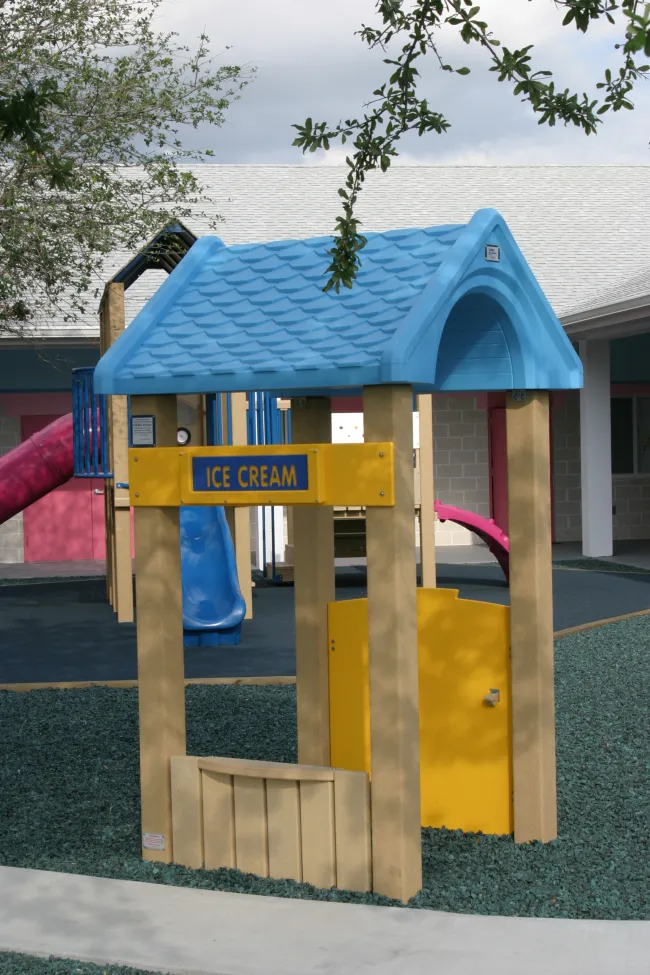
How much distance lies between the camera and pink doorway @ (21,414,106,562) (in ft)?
59.6

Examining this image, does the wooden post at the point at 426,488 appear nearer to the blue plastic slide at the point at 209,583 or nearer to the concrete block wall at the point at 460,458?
the blue plastic slide at the point at 209,583

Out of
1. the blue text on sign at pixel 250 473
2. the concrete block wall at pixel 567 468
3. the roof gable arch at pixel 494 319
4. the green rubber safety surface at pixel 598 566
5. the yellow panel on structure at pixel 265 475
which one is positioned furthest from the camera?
the concrete block wall at pixel 567 468

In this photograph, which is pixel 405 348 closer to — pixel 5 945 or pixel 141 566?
pixel 141 566

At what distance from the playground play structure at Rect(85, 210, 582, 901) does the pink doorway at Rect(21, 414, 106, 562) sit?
13046 millimetres

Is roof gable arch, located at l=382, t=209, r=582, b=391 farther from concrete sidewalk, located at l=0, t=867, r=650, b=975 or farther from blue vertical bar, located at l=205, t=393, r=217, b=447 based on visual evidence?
blue vertical bar, located at l=205, t=393, r=217, b=447

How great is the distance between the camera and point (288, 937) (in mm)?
3977

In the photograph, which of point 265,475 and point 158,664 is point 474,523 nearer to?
point 158,664

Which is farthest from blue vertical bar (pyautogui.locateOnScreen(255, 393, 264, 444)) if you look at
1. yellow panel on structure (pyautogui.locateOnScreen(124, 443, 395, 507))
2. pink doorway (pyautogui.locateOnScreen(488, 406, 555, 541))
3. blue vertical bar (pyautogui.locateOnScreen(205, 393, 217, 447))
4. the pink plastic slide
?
yellow panel on structure (pyautogui.locateOnScreen(124, 443, 395, 507))

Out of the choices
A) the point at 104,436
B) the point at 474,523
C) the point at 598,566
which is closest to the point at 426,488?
the point at 474,523

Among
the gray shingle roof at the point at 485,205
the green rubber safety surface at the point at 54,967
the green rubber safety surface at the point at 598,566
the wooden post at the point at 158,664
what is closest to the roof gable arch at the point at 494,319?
the wooden post at the point at 158,664

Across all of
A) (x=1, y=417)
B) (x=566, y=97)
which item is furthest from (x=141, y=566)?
(x=1, y=417)

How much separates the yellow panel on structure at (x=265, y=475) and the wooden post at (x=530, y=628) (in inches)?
34.6

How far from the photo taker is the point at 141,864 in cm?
488

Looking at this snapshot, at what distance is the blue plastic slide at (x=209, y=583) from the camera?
1056cm
